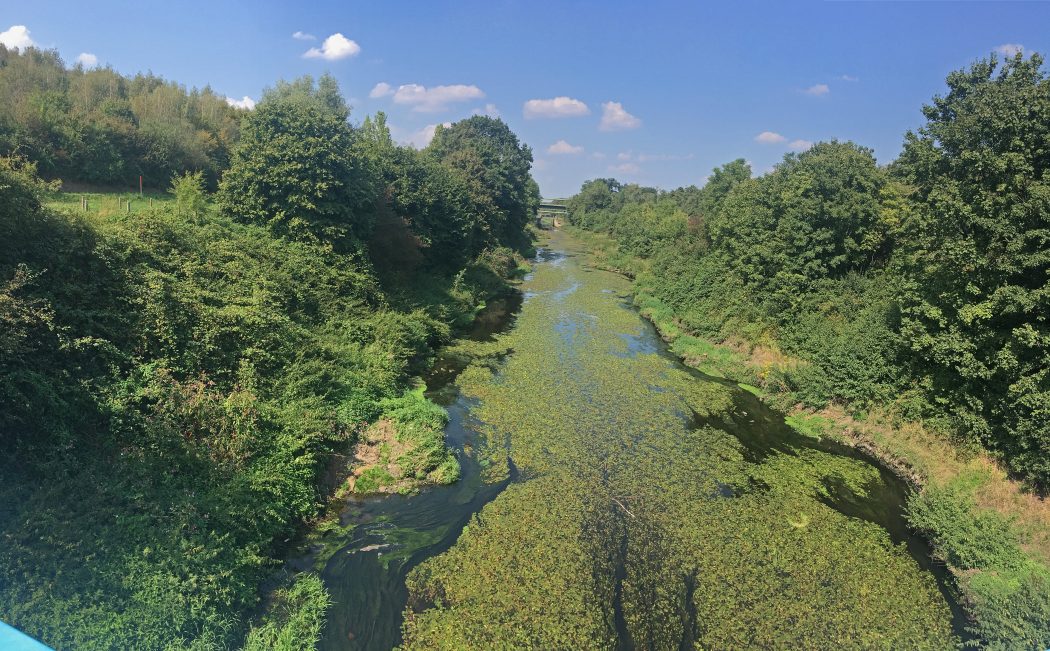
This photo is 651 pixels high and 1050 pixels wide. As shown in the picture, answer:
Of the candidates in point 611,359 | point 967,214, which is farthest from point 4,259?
point 967,214

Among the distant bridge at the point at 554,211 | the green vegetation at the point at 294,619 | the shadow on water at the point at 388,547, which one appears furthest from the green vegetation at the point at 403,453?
the distant bridge at the point at 554,211

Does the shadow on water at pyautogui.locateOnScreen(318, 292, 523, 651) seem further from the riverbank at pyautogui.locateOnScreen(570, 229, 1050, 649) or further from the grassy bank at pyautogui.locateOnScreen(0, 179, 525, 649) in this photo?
the riverbank at pyautogui.locateOnScreen(570, 229, 1050, 649)

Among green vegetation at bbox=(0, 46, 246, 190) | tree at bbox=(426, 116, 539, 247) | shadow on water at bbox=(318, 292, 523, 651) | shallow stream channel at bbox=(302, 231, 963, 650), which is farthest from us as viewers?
tree at bbox=(426, 116, 539, 247)

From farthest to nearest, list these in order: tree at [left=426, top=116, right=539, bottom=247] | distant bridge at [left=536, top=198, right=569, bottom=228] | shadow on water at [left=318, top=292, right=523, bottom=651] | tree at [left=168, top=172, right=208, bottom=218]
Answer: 1. distant bridge at [left=536, top=198, right=569, bottom=228]
2. tree at [left=426, top=116, right=539, bottom=247]
3. tree at [left=168, top=172, right=208, bottom=218]
4. shadow on water at [left=318, top=292, right=523, bottom=651]

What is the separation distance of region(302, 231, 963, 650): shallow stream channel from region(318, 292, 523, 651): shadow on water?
0.03 metres

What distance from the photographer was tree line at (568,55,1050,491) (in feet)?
39.2

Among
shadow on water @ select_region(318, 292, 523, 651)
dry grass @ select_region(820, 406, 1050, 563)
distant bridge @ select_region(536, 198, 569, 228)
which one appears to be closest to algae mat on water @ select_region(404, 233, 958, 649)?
shadow on water @ select_region(318, 292, 523, 651)

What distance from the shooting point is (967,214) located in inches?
518

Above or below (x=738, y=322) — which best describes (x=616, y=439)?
below

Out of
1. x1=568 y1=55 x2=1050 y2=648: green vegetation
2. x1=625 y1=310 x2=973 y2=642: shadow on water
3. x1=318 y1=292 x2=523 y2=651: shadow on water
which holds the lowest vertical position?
x1=318 y1=292 x2=523 y2=651: shadow on water

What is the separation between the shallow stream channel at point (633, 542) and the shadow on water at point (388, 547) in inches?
1.4

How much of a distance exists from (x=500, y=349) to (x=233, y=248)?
11.4 meters

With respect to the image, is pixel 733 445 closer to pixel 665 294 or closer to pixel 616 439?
pixel 616 439

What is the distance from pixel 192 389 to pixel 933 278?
20.0 m
